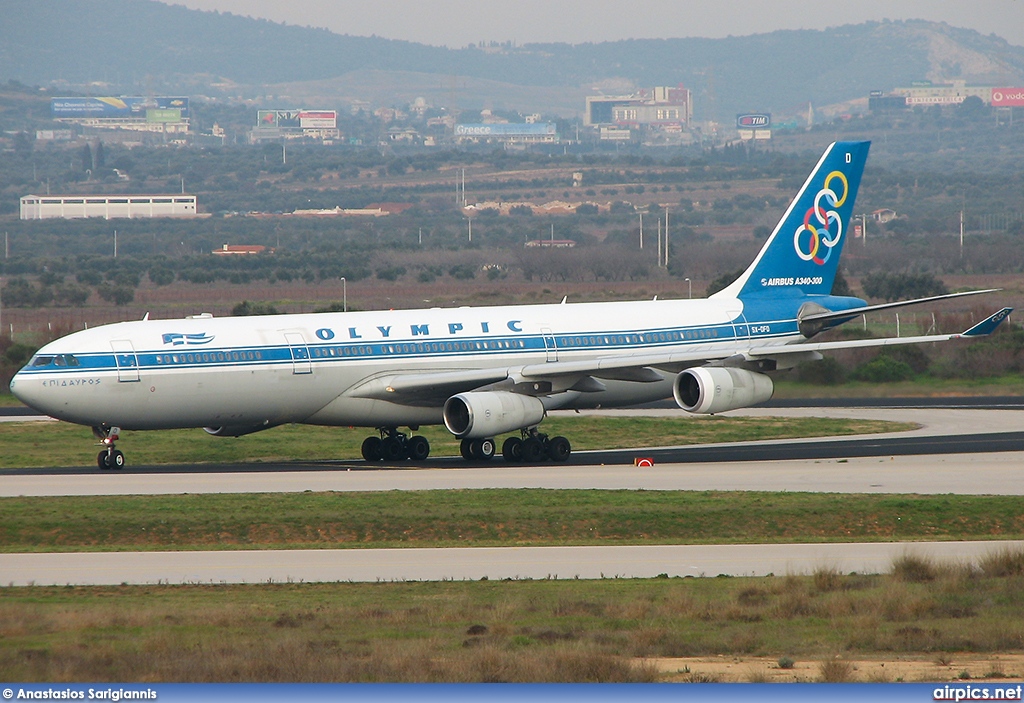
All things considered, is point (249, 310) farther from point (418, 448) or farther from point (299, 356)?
point (299, 356)

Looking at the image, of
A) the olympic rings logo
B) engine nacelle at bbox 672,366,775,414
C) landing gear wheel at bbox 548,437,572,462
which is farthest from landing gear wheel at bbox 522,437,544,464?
the olympic rings logo

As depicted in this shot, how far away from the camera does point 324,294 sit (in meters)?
109

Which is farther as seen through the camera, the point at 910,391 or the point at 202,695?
the point at 910,391

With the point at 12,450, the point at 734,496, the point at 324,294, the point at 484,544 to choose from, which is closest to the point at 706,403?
the point at 734,496

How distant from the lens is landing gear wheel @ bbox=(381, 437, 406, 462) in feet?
134

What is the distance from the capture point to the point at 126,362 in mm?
36000

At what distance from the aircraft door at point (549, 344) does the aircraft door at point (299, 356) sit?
→ 7077mm

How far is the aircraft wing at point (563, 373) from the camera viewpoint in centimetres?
3862

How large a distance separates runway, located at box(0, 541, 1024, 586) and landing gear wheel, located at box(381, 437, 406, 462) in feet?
50.3

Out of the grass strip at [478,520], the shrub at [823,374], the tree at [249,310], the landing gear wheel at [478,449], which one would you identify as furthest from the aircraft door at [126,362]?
the tree at [249,310]

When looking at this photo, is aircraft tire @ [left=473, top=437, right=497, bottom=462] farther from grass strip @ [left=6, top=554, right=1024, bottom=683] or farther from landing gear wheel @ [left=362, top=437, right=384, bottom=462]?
grass strip @ [left=6, top=554, right=1024, bottom=683]

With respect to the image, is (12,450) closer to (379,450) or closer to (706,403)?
(379,450)

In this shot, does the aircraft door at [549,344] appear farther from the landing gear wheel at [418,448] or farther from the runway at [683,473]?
the landing gear wheel at [418,448]

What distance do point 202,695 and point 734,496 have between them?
20052 mm
